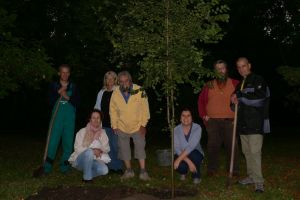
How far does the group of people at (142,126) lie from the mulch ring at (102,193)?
2.38ft

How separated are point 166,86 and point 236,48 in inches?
883

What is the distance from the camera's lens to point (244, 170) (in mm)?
10906

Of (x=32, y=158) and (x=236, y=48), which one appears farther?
(x=236, y=48)

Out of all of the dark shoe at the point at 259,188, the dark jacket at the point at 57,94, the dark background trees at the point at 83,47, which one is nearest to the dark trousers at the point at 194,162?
the dark shoe at the point at 259,188

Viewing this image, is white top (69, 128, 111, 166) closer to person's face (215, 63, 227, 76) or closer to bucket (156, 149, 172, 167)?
bucket (156, 149, 172, 167)

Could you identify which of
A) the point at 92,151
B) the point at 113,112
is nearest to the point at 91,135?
the point at 92,151

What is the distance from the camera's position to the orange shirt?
9.30 m

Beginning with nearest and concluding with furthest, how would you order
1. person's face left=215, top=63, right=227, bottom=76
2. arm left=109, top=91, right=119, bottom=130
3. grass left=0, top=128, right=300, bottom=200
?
grass left=0, top=128, right=300, bottom=200 < person's face left=215, top=63, right=227, bottom=76 < arm left=109, top=91, right=119, bottom=130

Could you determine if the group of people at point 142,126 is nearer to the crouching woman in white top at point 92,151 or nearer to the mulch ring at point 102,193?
the crouching woman in white top at point 92,151

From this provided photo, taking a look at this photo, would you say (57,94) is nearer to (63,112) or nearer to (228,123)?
(63,112)

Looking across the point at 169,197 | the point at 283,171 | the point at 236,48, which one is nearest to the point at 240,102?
the point at 169,197

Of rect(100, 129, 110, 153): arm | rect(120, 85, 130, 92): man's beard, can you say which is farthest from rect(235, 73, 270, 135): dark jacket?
rect(100, 129, 110, 153): arm

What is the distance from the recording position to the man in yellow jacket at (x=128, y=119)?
909cm

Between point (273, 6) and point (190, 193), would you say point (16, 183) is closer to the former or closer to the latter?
point (190, 193)
